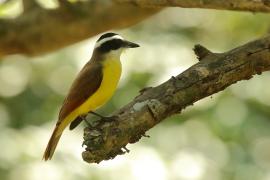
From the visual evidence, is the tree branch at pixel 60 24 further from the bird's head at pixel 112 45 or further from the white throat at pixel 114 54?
the white throat at pixel 114 54

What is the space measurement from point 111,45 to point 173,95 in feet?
5.39

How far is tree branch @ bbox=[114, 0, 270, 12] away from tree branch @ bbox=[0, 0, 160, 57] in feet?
4.33

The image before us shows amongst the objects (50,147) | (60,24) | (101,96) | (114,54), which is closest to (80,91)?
(101,96)

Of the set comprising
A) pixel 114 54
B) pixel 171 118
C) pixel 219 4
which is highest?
pixel 219 4

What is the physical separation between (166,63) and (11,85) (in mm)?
2080

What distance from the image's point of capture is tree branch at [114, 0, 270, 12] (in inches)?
239

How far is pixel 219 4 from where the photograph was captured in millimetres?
6332

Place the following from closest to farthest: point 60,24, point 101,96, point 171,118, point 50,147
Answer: point 101,96
point 50,147
point 60,24
point 171,118

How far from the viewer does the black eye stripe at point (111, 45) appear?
674 centimetres

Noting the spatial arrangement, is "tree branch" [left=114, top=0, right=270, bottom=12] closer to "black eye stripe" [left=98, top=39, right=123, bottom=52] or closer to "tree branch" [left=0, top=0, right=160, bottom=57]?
"black eye stripe" [left=98, top=39, right=123, bottom=52]

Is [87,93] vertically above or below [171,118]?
above

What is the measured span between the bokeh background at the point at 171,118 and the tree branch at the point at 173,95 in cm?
384

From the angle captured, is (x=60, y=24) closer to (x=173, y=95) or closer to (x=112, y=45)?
(x=112, y=45)

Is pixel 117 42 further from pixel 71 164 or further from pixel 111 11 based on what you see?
pixel 71 164
